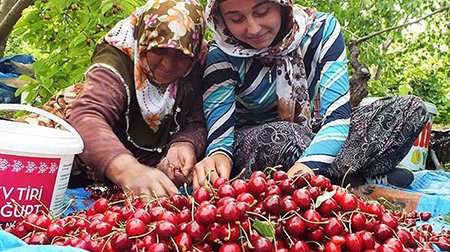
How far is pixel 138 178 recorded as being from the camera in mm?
1768

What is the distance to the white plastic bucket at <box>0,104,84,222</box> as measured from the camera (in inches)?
59.6

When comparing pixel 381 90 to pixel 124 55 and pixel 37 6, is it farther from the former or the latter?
pixel 124 55

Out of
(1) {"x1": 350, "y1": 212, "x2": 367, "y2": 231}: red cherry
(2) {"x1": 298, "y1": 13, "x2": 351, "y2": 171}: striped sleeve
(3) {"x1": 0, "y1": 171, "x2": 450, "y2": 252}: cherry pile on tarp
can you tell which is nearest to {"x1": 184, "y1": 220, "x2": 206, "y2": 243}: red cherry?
(3) {"x1": 0, "y1": 171, "x2": 450, "y2": 252}: cherry pile on tarp

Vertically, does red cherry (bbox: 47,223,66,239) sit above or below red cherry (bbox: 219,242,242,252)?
below

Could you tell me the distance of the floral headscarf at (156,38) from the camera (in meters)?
2.03

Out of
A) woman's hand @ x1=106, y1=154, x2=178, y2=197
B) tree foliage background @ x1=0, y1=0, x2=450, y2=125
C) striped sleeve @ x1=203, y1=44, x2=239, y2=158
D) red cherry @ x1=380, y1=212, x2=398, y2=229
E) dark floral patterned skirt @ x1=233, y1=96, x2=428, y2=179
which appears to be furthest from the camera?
tree foliage background @ x1=0, y1=0, x2=450, y2=125

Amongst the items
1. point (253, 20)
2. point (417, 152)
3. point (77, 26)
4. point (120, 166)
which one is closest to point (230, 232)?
point (120, 166)

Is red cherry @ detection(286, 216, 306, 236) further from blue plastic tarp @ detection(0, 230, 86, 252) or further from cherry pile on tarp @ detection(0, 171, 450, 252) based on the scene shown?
blue plastic tarp @ detection(0, 230, 86, 252)

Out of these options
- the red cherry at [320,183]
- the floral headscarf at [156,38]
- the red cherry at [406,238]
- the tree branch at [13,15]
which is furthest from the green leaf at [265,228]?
the tree branch at [13,15]

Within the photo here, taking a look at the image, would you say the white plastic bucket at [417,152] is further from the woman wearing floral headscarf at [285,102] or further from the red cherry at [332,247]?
the red cherry at [332,247]

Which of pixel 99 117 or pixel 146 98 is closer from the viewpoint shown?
pixel 99 117

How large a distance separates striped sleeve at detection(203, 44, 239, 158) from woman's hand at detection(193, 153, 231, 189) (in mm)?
102

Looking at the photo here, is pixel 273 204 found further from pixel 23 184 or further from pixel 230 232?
pixel 23 184

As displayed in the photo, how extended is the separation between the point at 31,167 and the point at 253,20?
3.18ft
